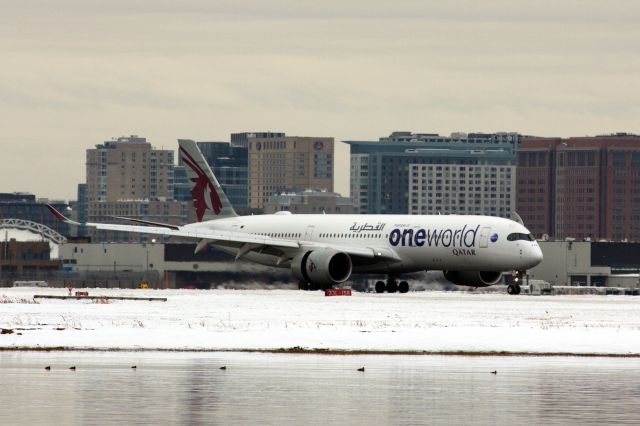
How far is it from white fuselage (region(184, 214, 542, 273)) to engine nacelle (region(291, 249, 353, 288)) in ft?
7.17

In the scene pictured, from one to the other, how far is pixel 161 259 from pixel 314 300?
7959 cm

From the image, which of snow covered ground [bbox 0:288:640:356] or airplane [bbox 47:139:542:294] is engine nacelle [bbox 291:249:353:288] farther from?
snow covered ground [bbox 0:288:640:356]

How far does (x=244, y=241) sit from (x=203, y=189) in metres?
13.7

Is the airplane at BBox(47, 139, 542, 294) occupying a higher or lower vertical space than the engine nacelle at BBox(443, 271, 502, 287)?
higher

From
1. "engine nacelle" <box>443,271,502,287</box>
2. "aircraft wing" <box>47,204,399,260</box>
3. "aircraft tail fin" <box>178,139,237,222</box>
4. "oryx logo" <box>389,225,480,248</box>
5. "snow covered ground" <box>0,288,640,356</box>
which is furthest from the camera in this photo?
"aircraft tail fin" <box>178,139,237,222</box>

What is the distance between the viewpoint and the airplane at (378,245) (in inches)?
3516

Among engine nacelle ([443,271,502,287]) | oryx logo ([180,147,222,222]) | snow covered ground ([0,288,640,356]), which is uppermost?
oryx logo ([180,147,222,222])

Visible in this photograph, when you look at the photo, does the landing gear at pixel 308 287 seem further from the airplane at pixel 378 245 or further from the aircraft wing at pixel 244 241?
the aircraft wing at pixel 244 241

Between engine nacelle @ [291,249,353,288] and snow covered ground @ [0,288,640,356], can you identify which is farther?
engine nacelle @ [291,249,353,288]

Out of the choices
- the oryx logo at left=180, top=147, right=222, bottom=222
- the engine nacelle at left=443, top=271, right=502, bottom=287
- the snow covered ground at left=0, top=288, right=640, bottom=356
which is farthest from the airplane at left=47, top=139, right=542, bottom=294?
the snow covered ground at left=0, top=288, right=640, bottom=356

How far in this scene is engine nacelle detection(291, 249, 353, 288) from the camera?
3590 inches

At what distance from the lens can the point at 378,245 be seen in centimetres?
9475

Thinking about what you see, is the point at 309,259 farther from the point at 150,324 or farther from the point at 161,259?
the point at 161,259

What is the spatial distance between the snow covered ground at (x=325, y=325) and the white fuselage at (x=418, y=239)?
9203 millimetres
